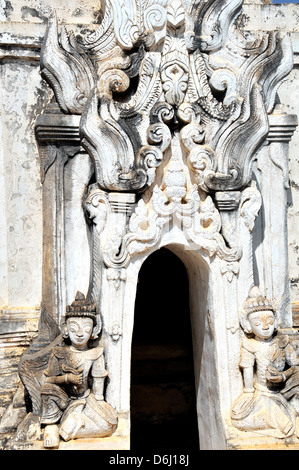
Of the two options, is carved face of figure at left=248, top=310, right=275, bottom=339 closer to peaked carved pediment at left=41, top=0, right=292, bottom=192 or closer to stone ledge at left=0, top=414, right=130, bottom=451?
peaked carved pediment at left=41, top=0, right=292, bottom=192

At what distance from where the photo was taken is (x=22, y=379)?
6.43 meters

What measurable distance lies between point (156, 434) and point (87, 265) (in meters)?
3.01

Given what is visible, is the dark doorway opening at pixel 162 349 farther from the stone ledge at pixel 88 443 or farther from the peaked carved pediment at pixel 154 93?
the stone ledge at pixel 88 443

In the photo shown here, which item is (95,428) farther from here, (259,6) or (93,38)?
(259,6)

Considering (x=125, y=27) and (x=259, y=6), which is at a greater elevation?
(x=259, y=6)

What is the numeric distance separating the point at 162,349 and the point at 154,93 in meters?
3.63

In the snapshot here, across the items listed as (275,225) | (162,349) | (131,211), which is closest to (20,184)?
(131,211)

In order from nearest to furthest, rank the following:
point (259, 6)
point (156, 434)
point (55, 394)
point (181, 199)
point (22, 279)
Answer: point (55, 394)
point (181, 199)
point (22, 279)
point (259, 6)
point (156, 434)

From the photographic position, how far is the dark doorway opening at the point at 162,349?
29.3 ft

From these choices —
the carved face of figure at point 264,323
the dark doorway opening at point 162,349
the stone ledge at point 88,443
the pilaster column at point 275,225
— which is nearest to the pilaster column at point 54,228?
the stone ledge at point 88,443

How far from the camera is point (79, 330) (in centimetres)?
610

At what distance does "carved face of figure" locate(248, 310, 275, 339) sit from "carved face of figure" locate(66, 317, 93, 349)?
1445mm

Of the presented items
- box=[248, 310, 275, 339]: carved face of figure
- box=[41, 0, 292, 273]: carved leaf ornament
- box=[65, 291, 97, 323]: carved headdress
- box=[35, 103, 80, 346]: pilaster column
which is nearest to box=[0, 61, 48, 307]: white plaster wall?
box=[35, 103, 80, 346]: pilaster column

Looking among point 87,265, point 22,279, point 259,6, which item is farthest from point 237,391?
point 259,6
